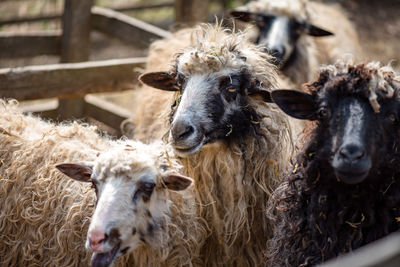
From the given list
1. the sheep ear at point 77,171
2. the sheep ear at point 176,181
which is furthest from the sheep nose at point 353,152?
the sheep ear at point 77,171

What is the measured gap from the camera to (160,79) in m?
4.49

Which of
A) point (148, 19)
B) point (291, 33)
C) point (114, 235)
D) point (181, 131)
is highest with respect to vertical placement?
point (291, 33)

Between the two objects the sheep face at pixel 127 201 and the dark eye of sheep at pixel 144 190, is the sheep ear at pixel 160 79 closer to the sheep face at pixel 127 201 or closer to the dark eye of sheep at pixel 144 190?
the sheep face at pixel 127 201

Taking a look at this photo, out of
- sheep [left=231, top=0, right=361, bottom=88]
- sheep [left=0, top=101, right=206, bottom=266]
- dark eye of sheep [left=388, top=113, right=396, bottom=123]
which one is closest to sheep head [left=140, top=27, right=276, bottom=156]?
sheep [left=0, top=101, right=206, bottom=266]

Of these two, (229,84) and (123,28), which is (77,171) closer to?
(229,84)

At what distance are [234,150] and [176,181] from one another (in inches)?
25.7

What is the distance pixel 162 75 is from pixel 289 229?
5.47ft

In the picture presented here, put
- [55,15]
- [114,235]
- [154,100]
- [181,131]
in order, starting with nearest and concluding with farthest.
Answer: [114,235], [181,131], [154,100], [55,15]

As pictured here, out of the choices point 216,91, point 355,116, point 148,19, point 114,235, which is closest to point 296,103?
point 355,116

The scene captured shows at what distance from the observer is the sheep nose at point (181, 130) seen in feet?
12.0

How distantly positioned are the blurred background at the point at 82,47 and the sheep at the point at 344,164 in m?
2.78

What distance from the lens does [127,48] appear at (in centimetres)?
1095

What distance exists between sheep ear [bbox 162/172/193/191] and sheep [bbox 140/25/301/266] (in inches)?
17.3

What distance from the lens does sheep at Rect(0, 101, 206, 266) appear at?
3.30 m
